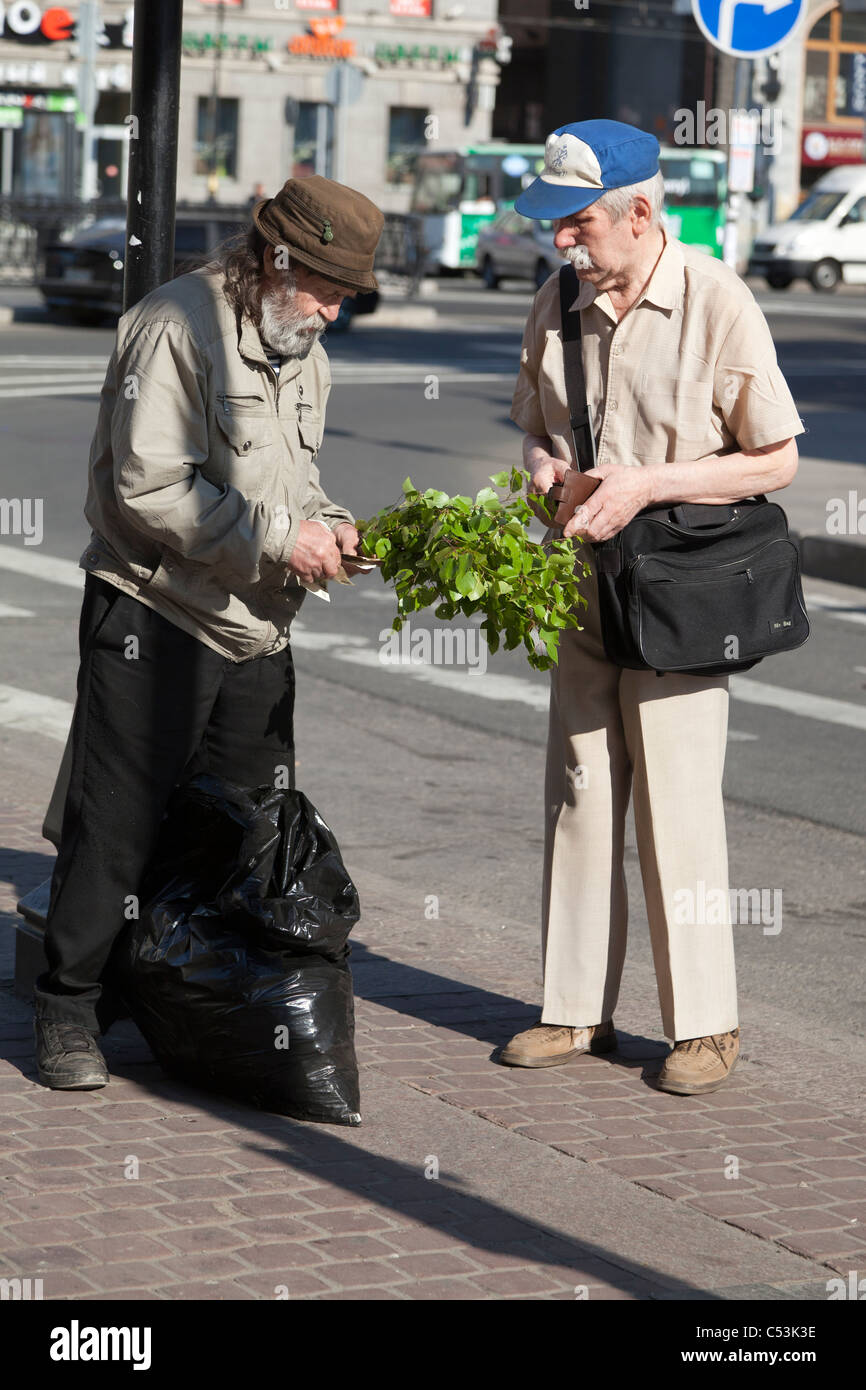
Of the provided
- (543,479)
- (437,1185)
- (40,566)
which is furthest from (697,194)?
(437,1185)

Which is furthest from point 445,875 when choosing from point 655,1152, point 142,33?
point 142,33

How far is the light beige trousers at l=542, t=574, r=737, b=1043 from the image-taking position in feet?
14.9

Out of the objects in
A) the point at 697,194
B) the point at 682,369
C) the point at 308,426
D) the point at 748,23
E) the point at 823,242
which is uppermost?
the point at 748,23

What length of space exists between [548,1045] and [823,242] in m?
46.3

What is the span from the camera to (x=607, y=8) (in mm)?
65125

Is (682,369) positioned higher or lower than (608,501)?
higher

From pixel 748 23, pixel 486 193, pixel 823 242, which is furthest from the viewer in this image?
pixel 823 242

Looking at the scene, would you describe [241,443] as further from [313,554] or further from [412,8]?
[412,8]

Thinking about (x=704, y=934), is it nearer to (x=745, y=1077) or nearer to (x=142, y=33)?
(x=745, y=1077)

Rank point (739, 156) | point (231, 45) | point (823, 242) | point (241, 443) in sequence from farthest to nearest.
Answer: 1. point (231, 45)
2. point (823, 242)
3. point (739, 156)
4. point (241, 443)

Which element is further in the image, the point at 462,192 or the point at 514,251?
the point at 462,192

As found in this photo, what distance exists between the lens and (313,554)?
4.18m

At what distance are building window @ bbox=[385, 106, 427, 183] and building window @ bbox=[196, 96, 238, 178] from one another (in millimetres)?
4451

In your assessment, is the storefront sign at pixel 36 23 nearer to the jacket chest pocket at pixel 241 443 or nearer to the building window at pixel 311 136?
the building window at pixel 311 136
